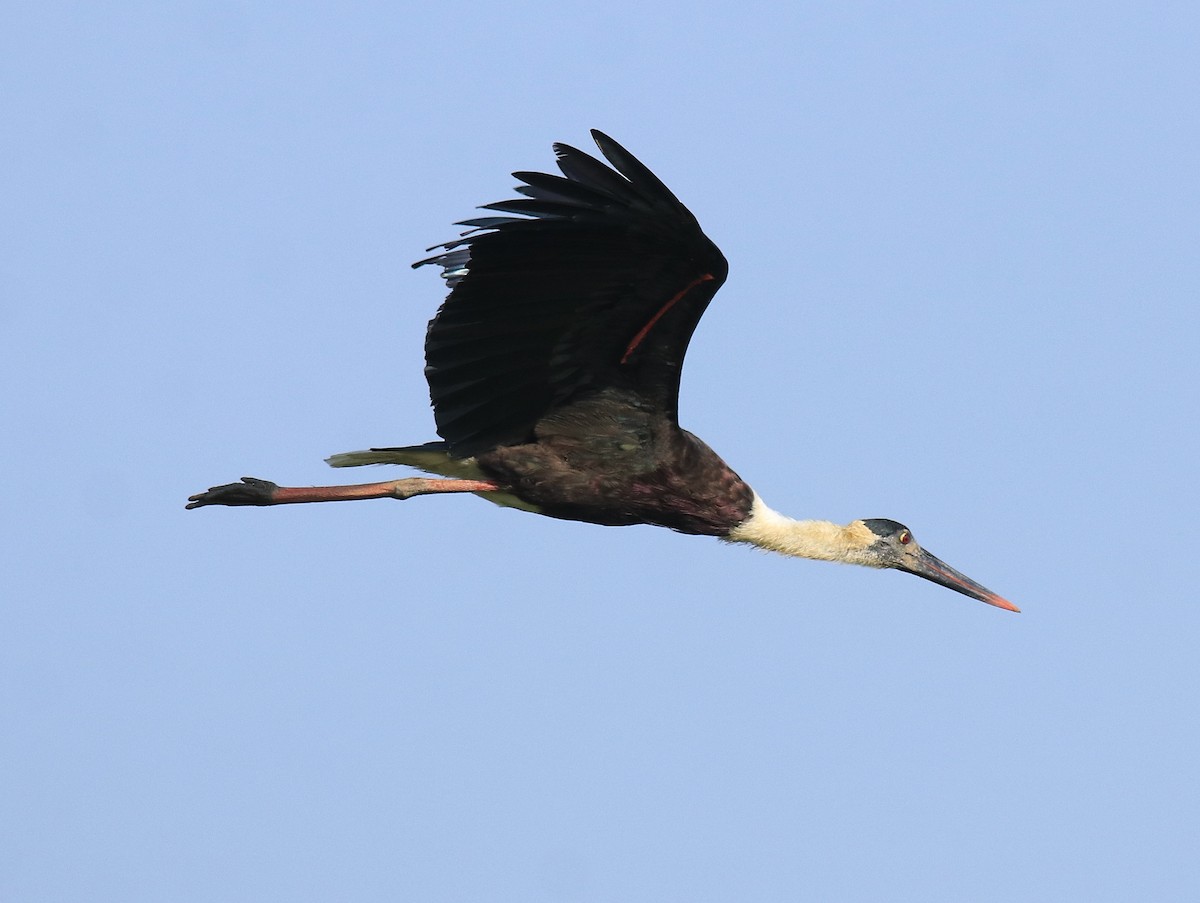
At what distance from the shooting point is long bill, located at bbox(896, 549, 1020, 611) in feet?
35.0

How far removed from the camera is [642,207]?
8.02 meters

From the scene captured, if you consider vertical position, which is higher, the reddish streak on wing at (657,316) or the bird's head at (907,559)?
the reddish streak on wing at (657,316)

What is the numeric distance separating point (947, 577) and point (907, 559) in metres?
0.32

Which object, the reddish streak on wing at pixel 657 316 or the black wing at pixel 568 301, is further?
the reddish streak on wing at pixel 657 316

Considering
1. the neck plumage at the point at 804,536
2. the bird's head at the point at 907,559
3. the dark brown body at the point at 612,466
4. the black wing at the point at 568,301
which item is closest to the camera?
the black wing at the point at 568,301

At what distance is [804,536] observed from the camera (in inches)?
398

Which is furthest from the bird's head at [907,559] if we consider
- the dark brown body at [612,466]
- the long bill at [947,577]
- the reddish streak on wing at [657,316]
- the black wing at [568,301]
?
the reddish streak on wing at [657,316]

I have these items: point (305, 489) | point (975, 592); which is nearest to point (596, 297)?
point (305, 489)

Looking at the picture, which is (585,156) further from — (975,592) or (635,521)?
(975,592)

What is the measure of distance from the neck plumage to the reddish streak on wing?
1.34 meters

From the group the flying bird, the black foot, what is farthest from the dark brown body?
the black foot

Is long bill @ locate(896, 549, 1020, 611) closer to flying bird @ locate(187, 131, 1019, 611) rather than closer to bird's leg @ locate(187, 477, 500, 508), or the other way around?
flying bird @ locate(187, 131, 1019, 611)

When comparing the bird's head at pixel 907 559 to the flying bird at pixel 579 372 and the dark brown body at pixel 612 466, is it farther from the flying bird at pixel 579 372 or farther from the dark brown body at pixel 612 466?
the dark brown body at pixel 612 466

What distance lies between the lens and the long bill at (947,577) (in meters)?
10.7
